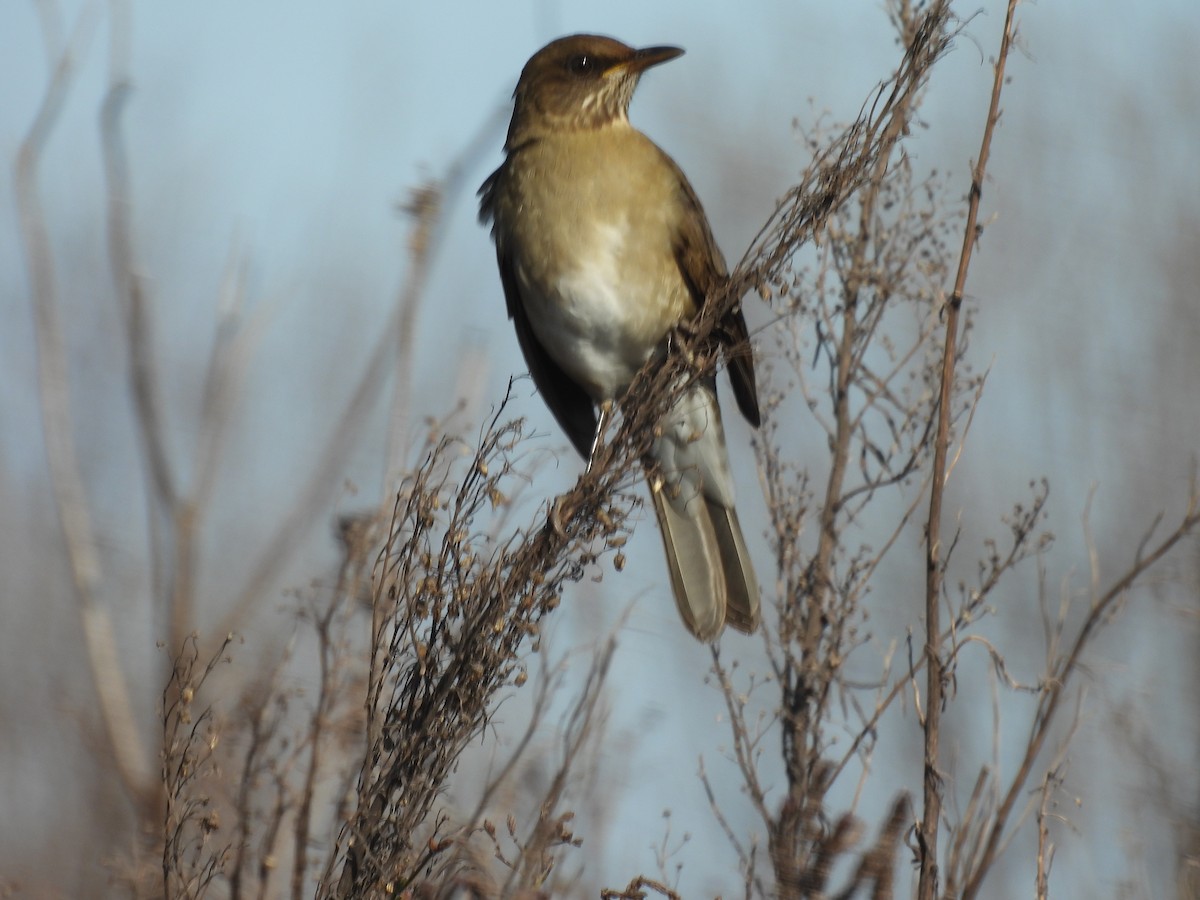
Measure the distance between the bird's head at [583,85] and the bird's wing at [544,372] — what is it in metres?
0.28

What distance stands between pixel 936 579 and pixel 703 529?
76.7 inches

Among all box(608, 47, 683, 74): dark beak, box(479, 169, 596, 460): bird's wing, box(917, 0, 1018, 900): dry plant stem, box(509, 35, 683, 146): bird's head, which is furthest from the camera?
box(479, 169, 596, 460): bird's wing

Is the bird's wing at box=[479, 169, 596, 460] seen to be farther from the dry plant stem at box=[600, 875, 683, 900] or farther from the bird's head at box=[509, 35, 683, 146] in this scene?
the dry plant stem at box=[600, 875, 683, 900]

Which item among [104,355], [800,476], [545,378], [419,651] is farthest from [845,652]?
[104,355]

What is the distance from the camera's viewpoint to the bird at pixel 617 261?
15.0ft

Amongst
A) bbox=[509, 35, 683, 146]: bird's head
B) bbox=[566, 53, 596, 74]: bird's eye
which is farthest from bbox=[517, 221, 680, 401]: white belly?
bbox=[566, 53, 596, 74]: bird's eye

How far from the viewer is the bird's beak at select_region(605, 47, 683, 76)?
4543 millimetres

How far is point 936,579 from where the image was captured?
2.86 m

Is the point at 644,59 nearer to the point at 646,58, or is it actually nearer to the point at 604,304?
the point at 646,58

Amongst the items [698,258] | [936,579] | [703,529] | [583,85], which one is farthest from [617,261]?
[936,579]

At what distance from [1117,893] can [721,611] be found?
4.66 feet

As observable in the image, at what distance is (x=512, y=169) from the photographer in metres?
4.83

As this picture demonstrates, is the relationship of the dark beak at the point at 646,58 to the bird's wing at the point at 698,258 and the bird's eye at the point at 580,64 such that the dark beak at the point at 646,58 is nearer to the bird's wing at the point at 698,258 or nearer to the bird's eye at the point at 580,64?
the bird's eye at the point at 580,64

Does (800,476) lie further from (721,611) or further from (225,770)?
(225,770)
